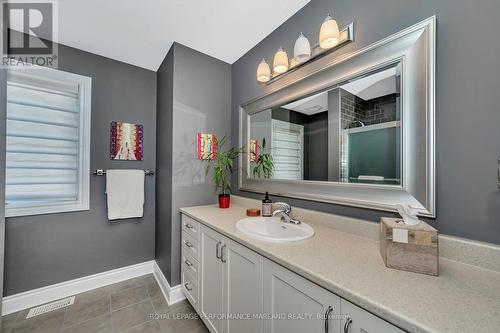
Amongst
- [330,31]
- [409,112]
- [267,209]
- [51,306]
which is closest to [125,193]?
[51,306]

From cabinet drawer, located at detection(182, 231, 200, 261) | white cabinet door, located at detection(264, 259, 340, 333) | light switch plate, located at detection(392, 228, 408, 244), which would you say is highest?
light switch plate, located at detection(392, 228, 408, 244)

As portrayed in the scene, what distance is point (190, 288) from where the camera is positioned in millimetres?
1629

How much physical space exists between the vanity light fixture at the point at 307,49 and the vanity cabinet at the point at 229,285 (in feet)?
4.21

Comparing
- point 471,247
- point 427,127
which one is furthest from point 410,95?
point 471,247

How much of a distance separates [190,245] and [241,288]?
736 mm

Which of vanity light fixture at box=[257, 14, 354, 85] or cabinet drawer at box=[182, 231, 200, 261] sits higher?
vanity light fixture at box=[257, 14, 354, 85]

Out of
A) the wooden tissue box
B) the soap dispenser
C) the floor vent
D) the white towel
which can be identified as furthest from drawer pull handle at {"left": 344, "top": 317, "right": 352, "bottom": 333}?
the floor vent

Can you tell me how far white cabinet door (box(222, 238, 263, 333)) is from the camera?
37.1 inches

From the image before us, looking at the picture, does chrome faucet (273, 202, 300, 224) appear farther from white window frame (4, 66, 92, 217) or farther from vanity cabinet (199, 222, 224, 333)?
white window frame (4, 66, 92, 217)

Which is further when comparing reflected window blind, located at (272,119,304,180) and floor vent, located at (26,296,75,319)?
floor vent, located at (26,296,75,319)

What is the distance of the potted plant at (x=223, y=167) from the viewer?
189cm

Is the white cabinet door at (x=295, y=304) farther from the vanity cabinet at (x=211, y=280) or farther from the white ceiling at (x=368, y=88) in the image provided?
the white ceiling at (x=368, y=88)

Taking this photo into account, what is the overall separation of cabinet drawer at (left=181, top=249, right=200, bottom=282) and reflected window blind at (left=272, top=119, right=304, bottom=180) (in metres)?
0.95

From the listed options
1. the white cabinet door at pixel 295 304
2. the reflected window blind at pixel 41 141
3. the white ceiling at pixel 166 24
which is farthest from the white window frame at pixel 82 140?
the white cabinet door at pixel 295 304
